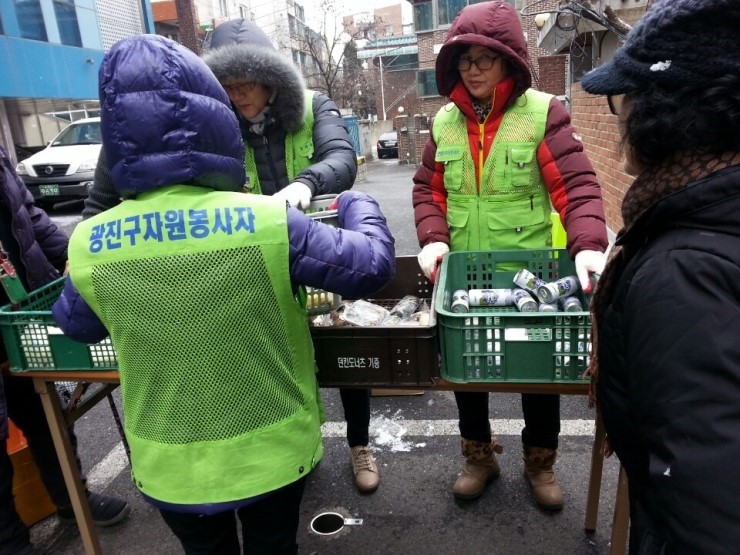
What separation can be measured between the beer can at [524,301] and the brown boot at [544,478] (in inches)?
40.6

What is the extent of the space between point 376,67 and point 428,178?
147 feet

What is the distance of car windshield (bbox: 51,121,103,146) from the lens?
41.4 feet

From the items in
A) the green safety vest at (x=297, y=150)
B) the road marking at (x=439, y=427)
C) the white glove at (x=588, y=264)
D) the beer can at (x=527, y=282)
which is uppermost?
the green safety vest at (x=297, y=150)

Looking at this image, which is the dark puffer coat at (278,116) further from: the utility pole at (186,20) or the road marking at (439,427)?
the utility pole at (186,20)

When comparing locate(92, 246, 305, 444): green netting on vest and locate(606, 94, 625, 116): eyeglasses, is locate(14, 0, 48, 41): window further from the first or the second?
locate(606, 94, 625, 116): eyeglasses

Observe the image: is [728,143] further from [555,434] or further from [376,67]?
[376,67]

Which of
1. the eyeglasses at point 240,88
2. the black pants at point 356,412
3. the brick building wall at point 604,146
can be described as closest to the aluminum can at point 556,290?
the black pants at point 356,412

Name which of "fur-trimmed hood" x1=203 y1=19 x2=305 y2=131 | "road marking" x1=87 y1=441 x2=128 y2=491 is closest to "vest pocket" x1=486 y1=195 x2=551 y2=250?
"fur-trimmed hood" x1=203 y1=19 x2=305 y2=131

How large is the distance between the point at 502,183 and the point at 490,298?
63 cm

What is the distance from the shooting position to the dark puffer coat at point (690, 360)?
A: 2.96 ft

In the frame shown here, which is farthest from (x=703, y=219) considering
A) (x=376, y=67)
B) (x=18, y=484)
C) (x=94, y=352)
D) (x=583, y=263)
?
(x=376, y=67)

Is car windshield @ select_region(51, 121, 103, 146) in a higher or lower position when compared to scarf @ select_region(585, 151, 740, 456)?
lower

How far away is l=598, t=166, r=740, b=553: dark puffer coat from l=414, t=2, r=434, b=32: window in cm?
2869

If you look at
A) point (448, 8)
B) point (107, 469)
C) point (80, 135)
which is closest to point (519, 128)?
point (107, 469)
